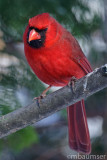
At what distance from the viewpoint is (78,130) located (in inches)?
73.8

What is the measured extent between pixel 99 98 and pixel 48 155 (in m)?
0.49

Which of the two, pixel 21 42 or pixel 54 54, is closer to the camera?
pixel 54 54

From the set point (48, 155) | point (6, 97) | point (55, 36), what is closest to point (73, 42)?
point (55, 36)

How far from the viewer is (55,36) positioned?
1.68 meters

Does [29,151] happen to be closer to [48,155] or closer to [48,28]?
[48,155]

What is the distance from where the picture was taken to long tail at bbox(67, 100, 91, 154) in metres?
1.81

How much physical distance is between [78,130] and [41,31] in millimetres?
612

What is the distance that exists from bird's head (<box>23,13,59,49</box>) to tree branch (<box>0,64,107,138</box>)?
0.33 metres

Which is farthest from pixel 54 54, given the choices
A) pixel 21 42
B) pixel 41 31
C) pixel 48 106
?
pixel 48 106

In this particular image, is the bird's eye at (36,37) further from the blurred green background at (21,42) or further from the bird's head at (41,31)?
the blurred green background at (21,42)

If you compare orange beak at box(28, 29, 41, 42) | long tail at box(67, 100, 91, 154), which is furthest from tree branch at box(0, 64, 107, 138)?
long tail at box(67, 100, 91, 154)

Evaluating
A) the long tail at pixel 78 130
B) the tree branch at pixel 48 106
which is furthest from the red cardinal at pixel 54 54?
the tree branch at pixel 48 106

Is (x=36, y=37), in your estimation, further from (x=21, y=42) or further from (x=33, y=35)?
(x=21, y=42)

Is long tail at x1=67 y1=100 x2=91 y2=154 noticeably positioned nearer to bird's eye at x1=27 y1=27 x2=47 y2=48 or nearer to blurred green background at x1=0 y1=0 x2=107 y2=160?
blurred green background at x1=0 y1=0 x2=107 y2=160
